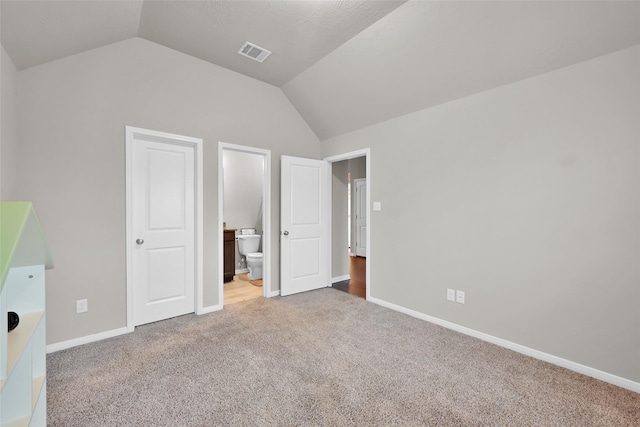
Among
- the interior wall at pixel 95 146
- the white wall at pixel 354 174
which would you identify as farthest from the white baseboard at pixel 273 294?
the white wall at pixel 354 174

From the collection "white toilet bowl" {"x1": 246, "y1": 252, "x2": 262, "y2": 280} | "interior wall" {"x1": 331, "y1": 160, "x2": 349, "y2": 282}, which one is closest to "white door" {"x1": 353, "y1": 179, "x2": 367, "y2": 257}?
"interior wall" {"x1": 331, "y1": 160, "x2": 349, "y2": 282}

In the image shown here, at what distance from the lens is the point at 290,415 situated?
1661 mm

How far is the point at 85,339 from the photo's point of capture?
2539 millimetres

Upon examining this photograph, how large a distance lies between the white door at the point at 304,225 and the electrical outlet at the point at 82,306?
6.72ft

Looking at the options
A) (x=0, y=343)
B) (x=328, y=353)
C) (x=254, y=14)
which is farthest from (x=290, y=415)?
(x=254, y=14)

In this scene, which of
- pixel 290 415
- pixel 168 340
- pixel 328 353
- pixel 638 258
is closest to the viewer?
pixel 290 415

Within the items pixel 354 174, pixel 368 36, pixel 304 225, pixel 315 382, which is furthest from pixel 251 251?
pixel 368 36

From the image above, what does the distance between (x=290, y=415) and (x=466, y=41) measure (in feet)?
9.84

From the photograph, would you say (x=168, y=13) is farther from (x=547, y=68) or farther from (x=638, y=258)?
(x=638, y=258)

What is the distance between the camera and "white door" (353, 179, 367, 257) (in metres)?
7.17

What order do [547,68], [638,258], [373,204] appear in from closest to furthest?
[638,258]
[547,68]
[373,204]

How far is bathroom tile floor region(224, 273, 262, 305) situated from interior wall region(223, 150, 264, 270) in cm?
60

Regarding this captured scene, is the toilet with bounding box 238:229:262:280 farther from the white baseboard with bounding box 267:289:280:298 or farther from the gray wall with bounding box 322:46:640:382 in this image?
the gray wall with bounding box 322:46:640:382

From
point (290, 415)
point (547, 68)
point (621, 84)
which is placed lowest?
point (290, 415)
